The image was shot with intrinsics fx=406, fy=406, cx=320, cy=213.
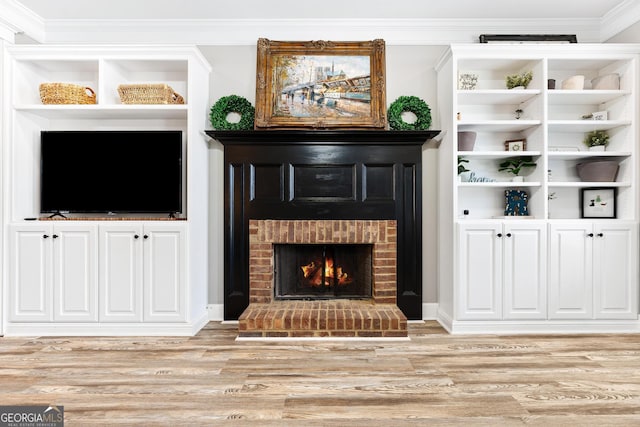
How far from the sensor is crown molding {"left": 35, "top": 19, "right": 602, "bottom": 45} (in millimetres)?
3680

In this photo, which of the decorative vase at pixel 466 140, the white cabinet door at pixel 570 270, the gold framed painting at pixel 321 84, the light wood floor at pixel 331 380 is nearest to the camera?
the light wood floor at pixel 331 380

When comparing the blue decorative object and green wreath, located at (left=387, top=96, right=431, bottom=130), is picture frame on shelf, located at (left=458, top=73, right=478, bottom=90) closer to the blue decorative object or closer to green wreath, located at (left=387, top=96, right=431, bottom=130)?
green wreath, located at (left=387, top=96, right=431, bottom=130)

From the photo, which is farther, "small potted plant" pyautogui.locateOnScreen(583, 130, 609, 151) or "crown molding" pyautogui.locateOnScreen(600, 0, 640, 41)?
"small potted plant" pyautogui.locateOnScreen(583, 130, 609, 151)

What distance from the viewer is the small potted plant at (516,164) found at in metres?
3.54

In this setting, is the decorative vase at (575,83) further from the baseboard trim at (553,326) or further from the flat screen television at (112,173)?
the flat screen television at (112,173)

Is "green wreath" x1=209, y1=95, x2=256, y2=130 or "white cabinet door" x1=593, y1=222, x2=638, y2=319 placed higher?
"green wreath" x1=209, y1=95, x2=256, y2=130

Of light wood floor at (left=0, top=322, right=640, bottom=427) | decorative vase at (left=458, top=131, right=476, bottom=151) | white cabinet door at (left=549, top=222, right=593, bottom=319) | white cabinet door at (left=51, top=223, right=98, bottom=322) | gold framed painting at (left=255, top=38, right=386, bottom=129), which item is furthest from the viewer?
gold framed painting at (left=255, top=38, right=386, bottom=129)

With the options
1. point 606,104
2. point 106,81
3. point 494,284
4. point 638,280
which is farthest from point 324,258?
point 606,104

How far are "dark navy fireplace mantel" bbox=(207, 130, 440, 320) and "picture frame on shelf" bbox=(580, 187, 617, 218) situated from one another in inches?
58.3

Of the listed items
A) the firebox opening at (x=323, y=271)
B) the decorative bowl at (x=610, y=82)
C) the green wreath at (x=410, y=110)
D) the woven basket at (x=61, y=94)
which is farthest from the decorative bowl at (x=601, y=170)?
the woven basket at (x=61, y=94)

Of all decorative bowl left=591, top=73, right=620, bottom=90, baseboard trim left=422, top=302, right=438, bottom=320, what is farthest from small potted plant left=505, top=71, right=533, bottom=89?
baseboard trim left=422, top=302, right=438, bottom=320

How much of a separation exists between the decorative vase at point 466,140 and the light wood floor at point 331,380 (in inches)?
62.5

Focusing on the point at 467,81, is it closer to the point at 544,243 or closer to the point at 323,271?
the point at 544,243

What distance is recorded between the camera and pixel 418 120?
362 cm
